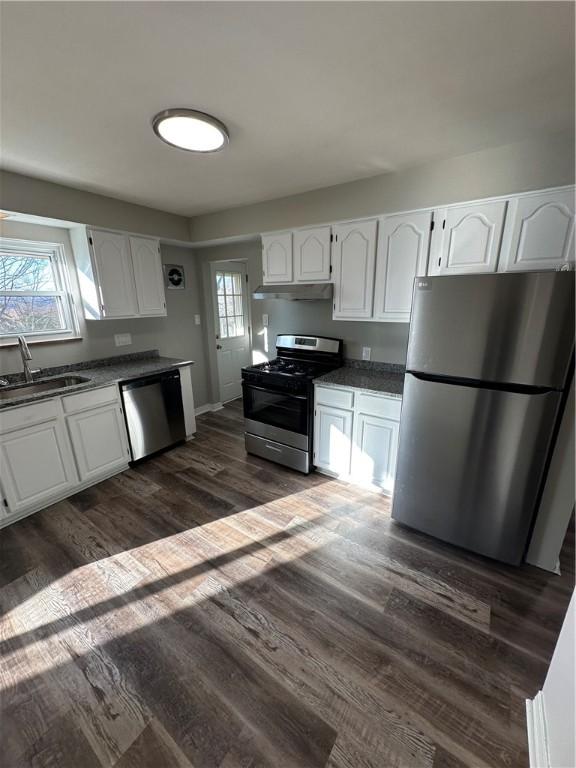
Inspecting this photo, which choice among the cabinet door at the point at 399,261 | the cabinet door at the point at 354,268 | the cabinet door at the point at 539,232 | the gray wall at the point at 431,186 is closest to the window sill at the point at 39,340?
the gray wall at the point at 431,186

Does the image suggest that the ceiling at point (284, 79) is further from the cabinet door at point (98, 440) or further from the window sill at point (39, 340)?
the cabinet door at point (98, 440)

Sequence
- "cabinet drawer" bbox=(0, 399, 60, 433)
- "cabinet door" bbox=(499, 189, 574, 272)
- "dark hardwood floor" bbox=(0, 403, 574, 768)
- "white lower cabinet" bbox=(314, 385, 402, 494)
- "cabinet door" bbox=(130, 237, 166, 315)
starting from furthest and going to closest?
"cabinet door" bbox=(130, 237, 166, 315) → "white lower cabinet" bbox=(314, 385, 402, 494) → "cabinet drawer" bbox=(0, 399, 60, 433) → "cabinet door" bbox=(499, 189, 574, 272) → "dark hardwood floor" bbox=(0, 403, 574, 768)

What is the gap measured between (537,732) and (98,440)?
3205 millimetres

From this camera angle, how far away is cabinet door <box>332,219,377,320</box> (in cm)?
255

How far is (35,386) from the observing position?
270 cm

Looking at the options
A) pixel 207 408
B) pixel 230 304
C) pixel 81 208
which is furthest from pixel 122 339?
pixel 230 304

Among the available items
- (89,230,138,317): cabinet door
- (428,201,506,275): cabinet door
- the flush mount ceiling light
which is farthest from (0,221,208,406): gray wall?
(428,201,506,275): cabinet door

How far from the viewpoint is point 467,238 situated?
2.15 m

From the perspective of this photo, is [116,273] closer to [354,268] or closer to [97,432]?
[97,432]

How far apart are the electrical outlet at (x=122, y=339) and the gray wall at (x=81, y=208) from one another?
Result: 3.55 feet

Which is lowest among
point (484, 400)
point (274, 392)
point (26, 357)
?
point (274, 392)

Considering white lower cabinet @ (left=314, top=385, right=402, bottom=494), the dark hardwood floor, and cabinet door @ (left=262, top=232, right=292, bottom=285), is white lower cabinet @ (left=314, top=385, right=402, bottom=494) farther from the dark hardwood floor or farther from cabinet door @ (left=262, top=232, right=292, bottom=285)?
cabinet door @ (left=262, top=232, right=292, bottom=285)

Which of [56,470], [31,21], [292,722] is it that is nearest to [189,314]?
[56,470]

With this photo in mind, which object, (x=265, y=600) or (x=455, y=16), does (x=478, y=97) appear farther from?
(x=265, y=600)
